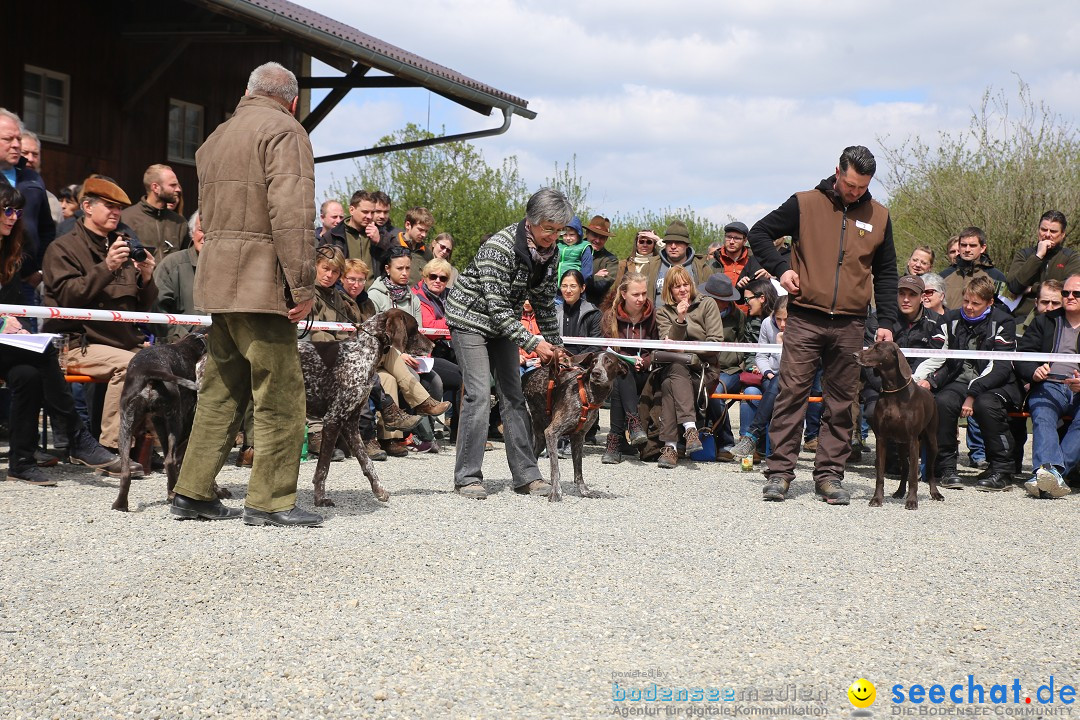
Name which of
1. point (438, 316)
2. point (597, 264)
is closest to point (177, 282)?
point (438, 316)

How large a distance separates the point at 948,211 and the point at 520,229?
1881cm

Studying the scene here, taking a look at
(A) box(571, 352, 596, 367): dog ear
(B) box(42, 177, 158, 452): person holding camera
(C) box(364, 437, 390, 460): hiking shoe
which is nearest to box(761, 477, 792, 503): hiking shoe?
(A) box(571, 352, 596, 367): dog ear

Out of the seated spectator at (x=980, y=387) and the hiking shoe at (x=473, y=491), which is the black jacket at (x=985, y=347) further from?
the hiking shoe at (x=473, y=491)

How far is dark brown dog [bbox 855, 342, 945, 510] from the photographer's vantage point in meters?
7.84

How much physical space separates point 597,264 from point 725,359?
10.3ft

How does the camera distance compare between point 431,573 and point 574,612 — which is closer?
point 574,612

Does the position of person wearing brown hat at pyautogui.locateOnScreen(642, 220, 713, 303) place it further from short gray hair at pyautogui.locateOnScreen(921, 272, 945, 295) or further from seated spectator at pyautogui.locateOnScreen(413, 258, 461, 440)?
short gray hair at pyautogui.locateOnScreen(921, 272, 945, 295)

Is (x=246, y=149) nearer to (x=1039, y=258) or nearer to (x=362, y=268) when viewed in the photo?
(x=362, y=268)

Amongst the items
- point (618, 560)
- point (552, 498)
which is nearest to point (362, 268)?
point (552, 498)

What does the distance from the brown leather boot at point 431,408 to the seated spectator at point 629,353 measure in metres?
1.95

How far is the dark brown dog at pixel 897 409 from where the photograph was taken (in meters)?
7.84

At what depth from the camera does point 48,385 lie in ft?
24.9

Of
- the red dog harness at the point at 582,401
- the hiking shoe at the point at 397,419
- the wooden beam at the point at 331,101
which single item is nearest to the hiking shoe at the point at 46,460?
the hiking shoe at the point at 397,419

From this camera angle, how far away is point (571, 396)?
24.9ft
